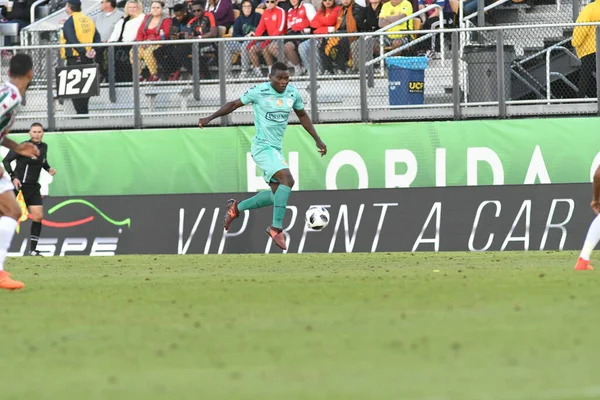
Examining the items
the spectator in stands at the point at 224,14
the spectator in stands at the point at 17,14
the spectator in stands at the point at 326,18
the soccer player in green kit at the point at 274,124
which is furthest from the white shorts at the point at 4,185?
the spectator in stands at the point at 17,14

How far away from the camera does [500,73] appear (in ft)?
68.9

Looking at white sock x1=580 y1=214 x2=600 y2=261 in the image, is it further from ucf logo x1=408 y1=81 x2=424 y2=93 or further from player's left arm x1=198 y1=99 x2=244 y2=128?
ucf logo x1=408 y1=81 x2=424 y2=93

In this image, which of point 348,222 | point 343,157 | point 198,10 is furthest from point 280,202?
point 198,10

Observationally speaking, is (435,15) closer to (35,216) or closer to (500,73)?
(500,73)

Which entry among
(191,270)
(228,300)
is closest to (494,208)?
(191,270)

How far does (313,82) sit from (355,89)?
683 millimetres

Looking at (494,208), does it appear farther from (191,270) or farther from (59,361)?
(59,361)

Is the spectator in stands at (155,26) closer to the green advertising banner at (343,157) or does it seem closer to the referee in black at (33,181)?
the green advertising banner at (343,157)

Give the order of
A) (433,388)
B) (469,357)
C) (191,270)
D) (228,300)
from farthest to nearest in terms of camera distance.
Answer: (191,270) < (228,300) < (469,357) < (433,388)

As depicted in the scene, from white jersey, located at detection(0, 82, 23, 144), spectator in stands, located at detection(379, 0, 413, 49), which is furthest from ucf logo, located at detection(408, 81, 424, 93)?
white jersey, located at detection(0, 82, 23, 144)

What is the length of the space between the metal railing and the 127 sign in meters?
0.14

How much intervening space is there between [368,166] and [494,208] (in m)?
2.13

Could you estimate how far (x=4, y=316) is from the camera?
33.8ft

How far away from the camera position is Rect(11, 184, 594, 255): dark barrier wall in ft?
67.8
